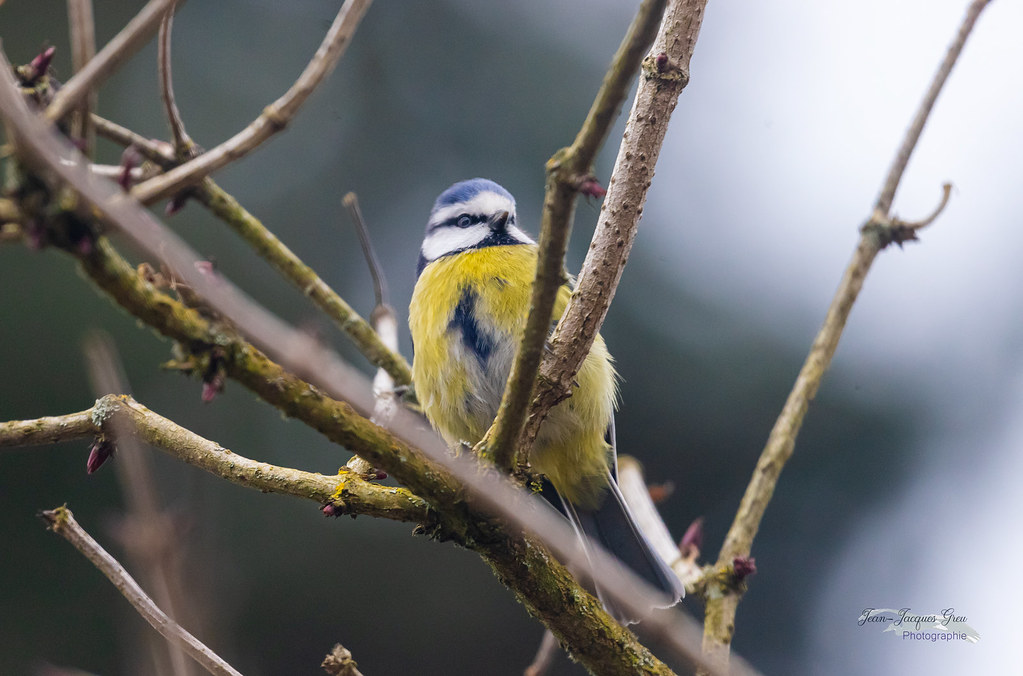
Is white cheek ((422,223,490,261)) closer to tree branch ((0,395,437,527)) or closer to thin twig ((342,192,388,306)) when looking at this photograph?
thin twig ((342,192,388,306))

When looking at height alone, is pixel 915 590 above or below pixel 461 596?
above


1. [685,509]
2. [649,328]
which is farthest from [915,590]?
[649,328]

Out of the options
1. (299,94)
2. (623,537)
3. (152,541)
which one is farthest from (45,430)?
(623,537)

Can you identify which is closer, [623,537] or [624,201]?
[624,201]

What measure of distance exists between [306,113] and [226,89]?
0.70 meters

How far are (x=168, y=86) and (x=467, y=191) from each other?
2.14 meters

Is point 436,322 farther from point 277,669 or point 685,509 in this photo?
point 685,509

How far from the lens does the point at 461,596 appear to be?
16.9 ft

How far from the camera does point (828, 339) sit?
7.54 ft

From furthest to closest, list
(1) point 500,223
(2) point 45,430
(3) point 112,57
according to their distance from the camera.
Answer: (1) point 500,223 < (2) point 45,430 < (3) point 112,57

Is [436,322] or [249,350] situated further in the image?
[436,322]

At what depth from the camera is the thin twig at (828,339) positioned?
7.02ft

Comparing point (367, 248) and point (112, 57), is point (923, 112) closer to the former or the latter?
point (367, 248)

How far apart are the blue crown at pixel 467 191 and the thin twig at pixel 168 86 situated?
1.84 metres
